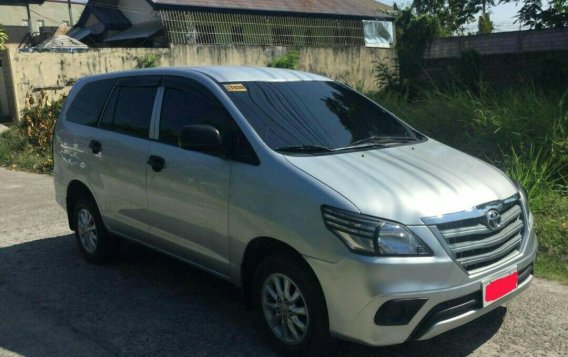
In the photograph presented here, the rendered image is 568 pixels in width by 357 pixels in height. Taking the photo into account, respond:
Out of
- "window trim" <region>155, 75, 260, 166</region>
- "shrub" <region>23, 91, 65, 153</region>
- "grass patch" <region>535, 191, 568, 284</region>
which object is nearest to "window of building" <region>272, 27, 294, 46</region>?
"shrub" <region>23, 91, 65, 153</region>

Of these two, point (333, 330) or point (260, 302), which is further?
point (260, 302)

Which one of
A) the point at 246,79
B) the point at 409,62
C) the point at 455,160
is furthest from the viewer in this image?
the point at 409,62

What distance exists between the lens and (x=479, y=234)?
3377 millimetres

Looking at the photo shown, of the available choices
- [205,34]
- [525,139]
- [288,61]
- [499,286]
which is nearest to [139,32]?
[205,34]

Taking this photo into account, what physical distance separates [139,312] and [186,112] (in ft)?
5.05

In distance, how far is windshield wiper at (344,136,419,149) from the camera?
13.7 feet

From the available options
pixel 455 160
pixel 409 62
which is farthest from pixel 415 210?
pixel 409 62

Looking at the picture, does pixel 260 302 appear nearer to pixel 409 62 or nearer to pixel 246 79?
pixel 246 79

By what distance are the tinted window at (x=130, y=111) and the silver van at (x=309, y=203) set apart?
2cm

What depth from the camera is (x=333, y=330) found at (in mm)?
3332

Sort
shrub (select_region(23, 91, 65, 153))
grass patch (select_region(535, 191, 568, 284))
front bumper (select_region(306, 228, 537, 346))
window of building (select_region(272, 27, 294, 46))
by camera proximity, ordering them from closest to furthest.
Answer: front bumper (select_region(306, 228, 537, 346)) → grass patch (select_region(535, 191, 568, 284)) → shrub (select_region(23, 91, 65, 153)) → window of building (select_region(272, 27, 294, 46))

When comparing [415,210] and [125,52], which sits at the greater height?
[125,52]

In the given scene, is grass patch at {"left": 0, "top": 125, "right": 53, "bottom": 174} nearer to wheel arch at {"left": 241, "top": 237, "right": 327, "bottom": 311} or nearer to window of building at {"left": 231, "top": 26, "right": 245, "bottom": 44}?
wheel arch at {"left": 241, "top": 237, "right": 327, "bottom": 311}

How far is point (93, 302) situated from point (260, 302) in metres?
1.65
